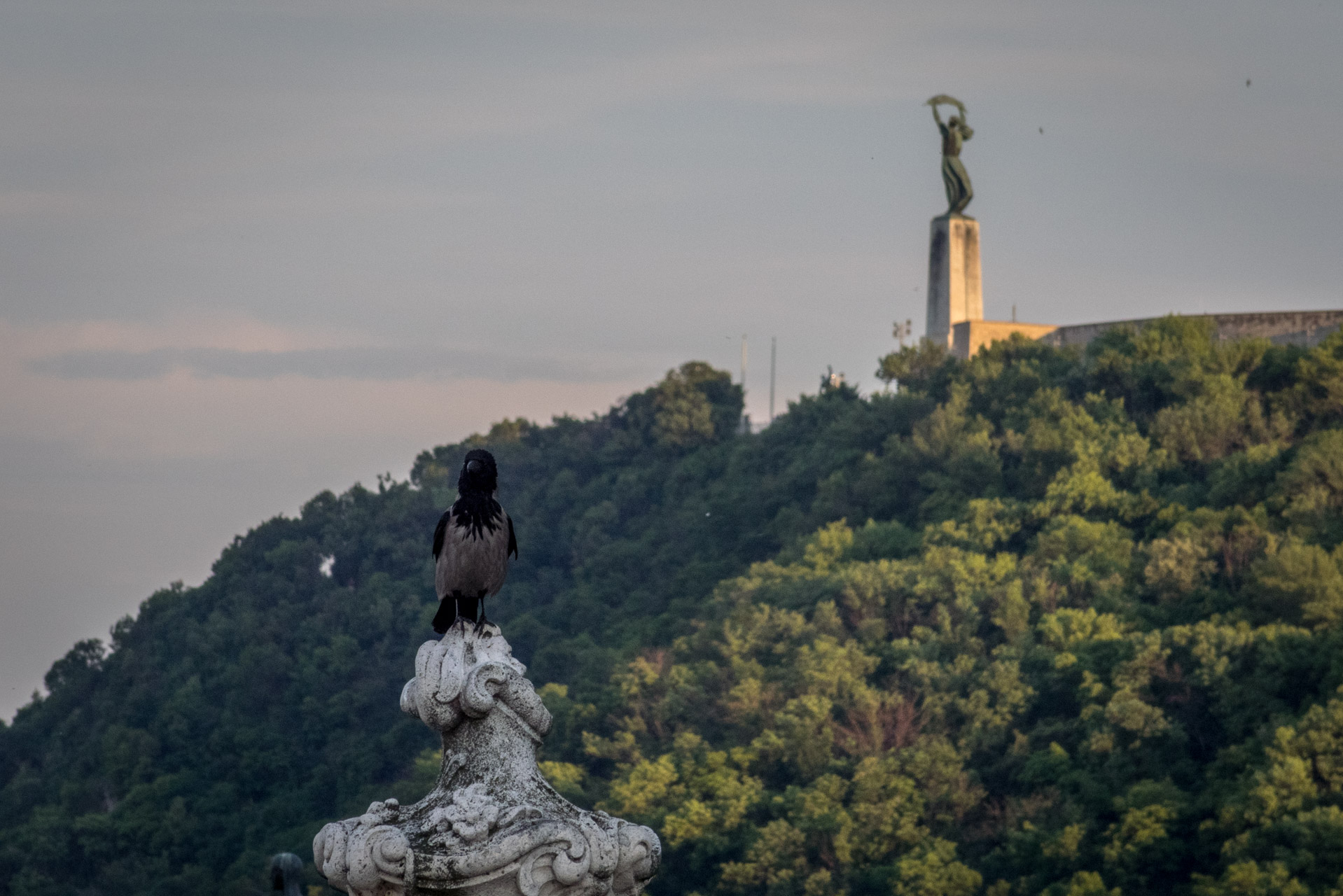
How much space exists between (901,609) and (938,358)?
36.9 ft

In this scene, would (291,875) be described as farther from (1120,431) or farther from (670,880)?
(1120,431)

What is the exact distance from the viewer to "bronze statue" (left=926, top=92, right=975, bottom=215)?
55594 millimetres

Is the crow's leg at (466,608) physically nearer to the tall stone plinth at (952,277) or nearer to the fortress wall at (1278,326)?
the fortress wall at (1278,326)

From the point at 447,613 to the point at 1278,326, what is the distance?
149 feet

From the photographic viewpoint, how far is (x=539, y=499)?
75000 mm

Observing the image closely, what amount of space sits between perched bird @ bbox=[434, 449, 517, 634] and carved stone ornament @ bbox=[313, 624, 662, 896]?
19 cm

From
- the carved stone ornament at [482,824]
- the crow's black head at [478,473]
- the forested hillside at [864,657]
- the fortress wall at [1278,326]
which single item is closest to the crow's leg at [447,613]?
the carved stone ornament at [482,824]

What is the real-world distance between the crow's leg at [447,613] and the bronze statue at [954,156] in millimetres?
48657

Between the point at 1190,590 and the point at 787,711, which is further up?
the point at 1190,590

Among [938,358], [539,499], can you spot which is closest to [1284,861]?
[938,358]

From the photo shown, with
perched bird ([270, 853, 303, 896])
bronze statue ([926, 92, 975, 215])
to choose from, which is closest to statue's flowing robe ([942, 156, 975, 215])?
bronze statue ([926, 92, 975, 215])

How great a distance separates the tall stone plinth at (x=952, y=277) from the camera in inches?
2157

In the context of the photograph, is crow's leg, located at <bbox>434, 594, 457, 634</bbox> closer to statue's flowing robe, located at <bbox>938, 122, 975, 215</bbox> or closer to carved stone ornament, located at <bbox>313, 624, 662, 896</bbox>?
carved stone ornament, located at <bbox>313, 624, 662, 896</bbox>

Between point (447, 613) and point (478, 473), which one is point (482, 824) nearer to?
point (447, 613)
